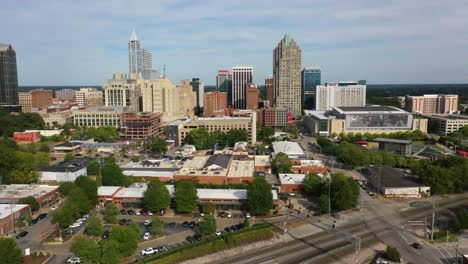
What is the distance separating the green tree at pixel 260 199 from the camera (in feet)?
68.1

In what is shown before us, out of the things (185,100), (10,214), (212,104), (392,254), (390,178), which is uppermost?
(185,100)

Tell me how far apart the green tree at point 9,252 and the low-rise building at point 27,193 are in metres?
8.70

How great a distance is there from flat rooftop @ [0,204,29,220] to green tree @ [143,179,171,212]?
669 centimetres

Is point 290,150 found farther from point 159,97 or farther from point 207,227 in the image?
point 159,97

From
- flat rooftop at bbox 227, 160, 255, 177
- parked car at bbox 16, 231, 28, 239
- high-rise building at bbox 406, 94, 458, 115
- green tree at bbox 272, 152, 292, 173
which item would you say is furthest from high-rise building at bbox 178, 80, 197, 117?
parked car at bbox 16, 231, 28, 239

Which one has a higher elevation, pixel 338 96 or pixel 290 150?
pixel 338 96

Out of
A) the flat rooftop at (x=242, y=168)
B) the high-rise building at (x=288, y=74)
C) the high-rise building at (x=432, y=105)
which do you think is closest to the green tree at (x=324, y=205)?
the flat rooftop at (x=242, y=168)

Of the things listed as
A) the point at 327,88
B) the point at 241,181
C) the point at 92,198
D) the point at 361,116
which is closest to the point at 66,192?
the point at 92,198

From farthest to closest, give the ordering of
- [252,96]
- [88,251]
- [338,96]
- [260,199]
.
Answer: [338,96] < [252,96] < [260,199] < [88,251]

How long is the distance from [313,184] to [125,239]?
13.1 metres

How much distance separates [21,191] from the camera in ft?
78.1

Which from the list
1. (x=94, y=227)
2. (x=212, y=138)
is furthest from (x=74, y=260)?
(x=212, y=138)

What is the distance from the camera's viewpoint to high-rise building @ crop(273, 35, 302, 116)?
71375 millimetres

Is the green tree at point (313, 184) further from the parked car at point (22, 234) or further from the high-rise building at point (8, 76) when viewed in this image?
the high-rise building at point (8, 76)
